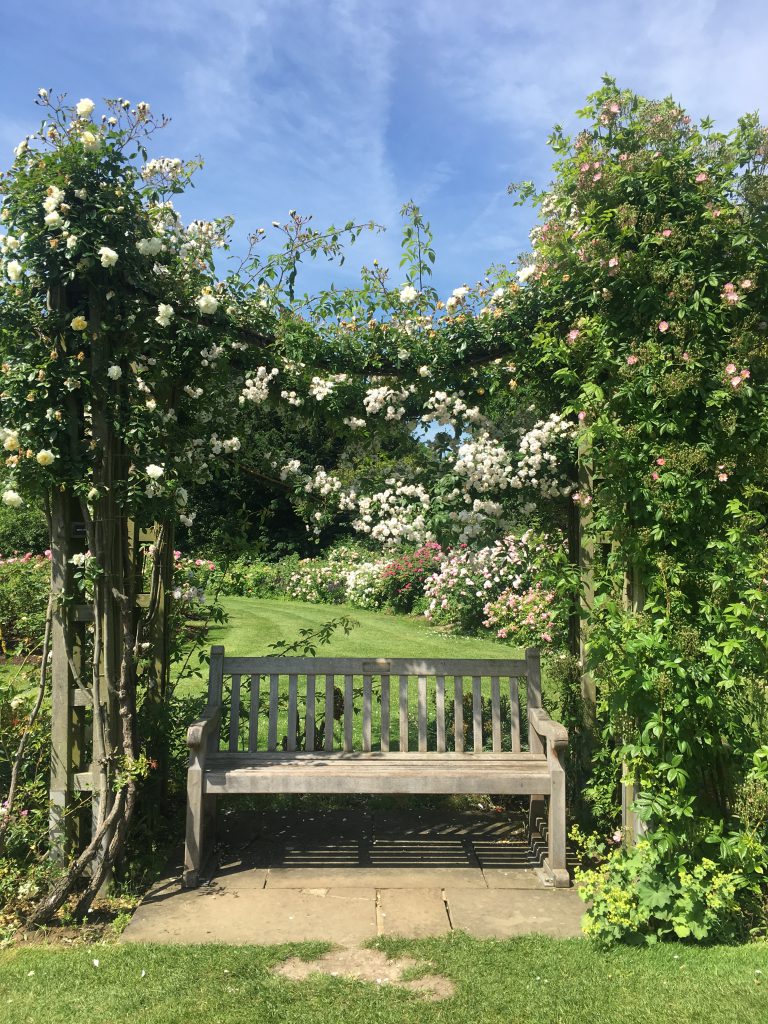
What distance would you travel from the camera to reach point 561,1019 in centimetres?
259

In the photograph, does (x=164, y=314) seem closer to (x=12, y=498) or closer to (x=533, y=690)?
(x=12, y=498)

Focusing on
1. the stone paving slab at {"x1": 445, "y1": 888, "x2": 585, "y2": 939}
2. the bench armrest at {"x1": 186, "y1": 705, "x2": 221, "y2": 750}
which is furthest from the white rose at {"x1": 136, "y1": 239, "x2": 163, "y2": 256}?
the stone paving slab at {"x1": 445, "y1": 888, "x2": 585, "y2": 939}

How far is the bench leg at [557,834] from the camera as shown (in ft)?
12.2

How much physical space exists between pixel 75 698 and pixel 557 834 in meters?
2.41

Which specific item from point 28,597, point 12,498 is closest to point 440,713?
point 12,498

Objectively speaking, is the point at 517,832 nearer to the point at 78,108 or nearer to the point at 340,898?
the point at 340,898

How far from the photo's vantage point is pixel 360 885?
3.72m

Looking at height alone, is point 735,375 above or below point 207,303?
below

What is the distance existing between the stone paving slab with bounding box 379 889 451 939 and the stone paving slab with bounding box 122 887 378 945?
0.06 metres

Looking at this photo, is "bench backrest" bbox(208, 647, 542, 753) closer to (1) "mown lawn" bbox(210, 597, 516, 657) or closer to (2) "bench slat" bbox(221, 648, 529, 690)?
(2) "bench slat" bbox(221, 648, 529, 690)

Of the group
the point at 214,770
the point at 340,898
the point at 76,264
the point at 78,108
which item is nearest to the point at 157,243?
the point at 76,264

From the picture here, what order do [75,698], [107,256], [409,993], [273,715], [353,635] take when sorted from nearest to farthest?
[409,993] < [107,256] < [75,698] < [273,715] < [353,635]

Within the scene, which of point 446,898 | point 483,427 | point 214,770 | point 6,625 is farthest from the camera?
point 6,625

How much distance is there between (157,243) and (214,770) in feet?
8.31
